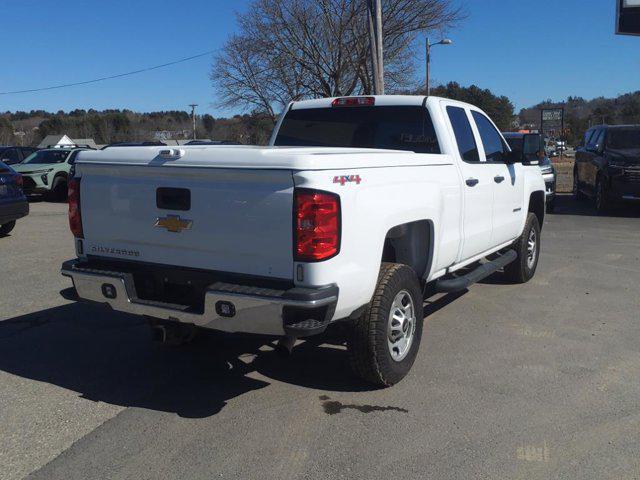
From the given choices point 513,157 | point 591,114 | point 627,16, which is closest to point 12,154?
point 513,157

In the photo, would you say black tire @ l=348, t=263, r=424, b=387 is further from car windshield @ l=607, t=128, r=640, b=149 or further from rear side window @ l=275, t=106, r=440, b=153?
car windshield @ l=607, t=128, r=640, b=149

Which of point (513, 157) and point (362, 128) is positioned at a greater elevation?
point (362, 128)

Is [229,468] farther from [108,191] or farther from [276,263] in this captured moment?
[108,191]

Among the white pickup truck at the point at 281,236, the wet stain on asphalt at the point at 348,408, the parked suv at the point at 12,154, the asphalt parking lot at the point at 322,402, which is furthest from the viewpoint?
the parked suv at the point at 12,154

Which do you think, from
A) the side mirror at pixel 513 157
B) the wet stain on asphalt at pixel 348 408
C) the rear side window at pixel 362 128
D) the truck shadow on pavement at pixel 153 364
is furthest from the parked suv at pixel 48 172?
the wet stain on asphalt at pixel 348 408

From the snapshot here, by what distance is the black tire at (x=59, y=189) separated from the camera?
60.8 feet

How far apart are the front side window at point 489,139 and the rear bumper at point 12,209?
8190mm

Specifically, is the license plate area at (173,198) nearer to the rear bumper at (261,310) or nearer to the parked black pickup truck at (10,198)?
the rear bumper at (261,310)

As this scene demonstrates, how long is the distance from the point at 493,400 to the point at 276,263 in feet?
5.88

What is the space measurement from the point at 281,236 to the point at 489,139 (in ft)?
11.8

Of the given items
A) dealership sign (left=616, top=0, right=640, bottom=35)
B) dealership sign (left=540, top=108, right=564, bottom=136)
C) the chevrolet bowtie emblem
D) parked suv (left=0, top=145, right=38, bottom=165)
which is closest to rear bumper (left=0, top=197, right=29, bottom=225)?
the chevrolet bowtie emblem

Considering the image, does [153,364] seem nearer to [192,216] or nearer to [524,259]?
[192,216]

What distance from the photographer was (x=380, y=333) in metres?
4.07

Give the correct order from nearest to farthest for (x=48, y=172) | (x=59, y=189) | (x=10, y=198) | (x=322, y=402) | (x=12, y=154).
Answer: (x=322, y=402) → (x=10, y=198) → (x=48, y=172) → (x=59, y=189) → (x=12, y=154)
